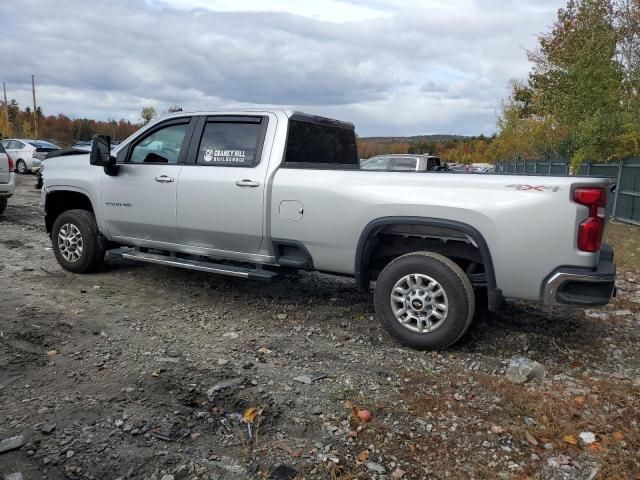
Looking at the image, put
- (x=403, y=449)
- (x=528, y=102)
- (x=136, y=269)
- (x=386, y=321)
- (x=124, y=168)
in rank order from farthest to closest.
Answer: (x=528, y=102)
(x=136, y=269)
(x=124, y=168)
(x=386, y=321)
(x=403, y=449)

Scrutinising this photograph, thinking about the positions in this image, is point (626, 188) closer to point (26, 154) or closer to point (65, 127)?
point (26, 154)

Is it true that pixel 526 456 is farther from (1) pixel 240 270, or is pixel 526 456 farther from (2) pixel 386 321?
(1) pixel 240 270

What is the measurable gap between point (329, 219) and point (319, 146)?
1316 millimetres

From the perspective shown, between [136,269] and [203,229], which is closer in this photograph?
[203,229]

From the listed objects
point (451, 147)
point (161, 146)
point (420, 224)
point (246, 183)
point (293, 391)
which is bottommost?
point (293, 391)

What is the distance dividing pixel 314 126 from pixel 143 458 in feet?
12.4

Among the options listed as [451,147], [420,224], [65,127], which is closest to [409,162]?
[420,224]

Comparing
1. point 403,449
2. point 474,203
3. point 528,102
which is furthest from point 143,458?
point 528,102

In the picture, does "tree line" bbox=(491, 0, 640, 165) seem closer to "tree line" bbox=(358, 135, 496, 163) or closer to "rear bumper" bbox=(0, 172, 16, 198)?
"rear bumper" bbox=(0, 172, 16, 198)

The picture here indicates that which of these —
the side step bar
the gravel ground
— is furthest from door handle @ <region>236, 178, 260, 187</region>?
the gravel ground

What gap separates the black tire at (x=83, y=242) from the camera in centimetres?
649

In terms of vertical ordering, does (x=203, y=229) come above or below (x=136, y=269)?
above

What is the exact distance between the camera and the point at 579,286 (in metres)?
4.07

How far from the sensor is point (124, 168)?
19.9 feet
